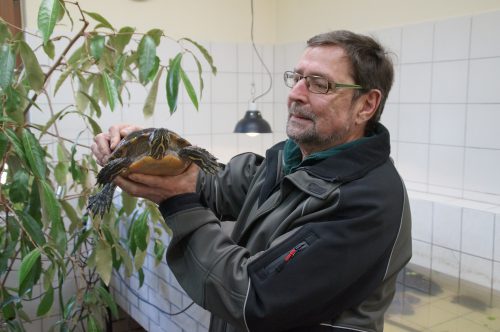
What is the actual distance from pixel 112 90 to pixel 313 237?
2.79 feet

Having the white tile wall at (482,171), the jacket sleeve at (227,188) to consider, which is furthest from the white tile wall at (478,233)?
the jacket sleeve at (227,188)

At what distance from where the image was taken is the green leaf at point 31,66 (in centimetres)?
133

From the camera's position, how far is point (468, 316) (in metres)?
1.73

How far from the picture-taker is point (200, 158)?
121 centimetres

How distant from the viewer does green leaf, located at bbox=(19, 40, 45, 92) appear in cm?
133

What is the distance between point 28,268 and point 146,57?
0.65 metres

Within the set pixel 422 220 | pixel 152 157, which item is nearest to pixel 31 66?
pixel 152 157

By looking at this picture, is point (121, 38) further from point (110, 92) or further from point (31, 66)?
point (31, 66)

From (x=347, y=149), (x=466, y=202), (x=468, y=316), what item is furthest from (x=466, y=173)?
(x=347, y=149)

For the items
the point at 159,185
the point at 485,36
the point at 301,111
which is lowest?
the point at 159,185

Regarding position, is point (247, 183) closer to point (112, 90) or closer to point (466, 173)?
point (112, 90)

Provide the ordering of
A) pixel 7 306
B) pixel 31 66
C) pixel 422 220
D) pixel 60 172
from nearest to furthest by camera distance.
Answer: pixel 31 66, pixel 7 306, pixel 60 172, pixel 422 220

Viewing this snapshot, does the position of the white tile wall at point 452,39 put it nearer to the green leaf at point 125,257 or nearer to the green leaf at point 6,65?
the green leaf at point 125,257

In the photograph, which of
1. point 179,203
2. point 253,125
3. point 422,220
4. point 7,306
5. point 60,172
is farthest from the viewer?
point 253,125
